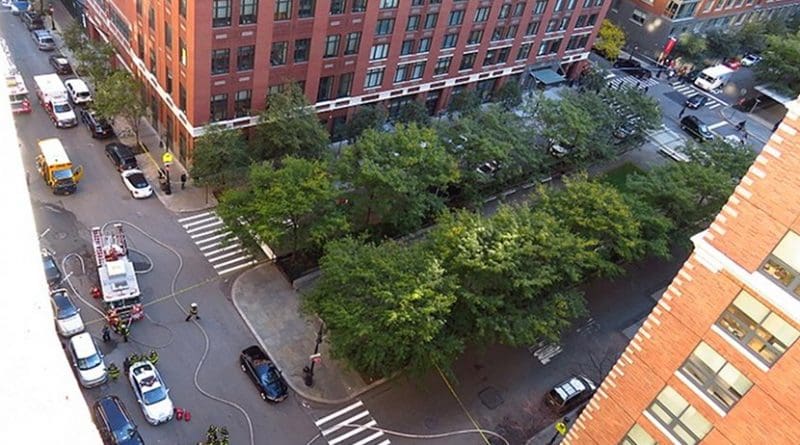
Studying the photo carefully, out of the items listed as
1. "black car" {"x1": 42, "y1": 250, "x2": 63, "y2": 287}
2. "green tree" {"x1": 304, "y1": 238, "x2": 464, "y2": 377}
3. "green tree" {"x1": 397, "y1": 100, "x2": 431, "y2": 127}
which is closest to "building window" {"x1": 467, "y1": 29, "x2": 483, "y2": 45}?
"green tree" {"x1": 397, "y1": 100, "x2": 431, "y2": 127}

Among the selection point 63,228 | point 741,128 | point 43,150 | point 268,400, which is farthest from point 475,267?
point 741,128

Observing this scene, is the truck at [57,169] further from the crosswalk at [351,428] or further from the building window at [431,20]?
the building window at [431,20]

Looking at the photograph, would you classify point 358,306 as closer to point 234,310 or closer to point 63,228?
point 234,310

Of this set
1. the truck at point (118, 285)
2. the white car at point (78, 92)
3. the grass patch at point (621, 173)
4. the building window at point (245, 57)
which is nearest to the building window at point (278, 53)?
the building window at point (245, 57)

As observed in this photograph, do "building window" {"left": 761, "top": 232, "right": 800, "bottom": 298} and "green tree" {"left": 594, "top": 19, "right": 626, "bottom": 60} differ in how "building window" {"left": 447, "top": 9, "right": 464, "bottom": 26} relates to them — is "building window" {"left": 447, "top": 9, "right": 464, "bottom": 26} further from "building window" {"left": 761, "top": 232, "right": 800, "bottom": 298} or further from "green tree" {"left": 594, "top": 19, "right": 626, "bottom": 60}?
"building window" {"left": 761, "top": 232, "right": 800, "bottom": 298}

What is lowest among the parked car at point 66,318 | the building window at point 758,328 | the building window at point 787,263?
the parked car at point 66,318

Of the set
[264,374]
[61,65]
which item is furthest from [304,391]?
[61,65]
